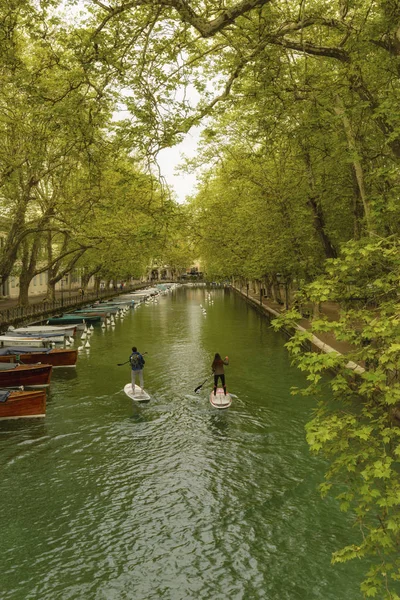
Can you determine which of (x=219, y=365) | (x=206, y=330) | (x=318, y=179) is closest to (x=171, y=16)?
(x=219, y=365)

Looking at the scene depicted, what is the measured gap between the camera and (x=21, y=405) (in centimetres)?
1606

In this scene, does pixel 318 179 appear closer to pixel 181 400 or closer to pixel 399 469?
pixel 181 400

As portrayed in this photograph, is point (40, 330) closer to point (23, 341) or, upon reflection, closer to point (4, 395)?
point (23, 341)

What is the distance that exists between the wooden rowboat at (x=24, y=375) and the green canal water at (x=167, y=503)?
90 cm

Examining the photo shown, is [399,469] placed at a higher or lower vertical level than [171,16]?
lower

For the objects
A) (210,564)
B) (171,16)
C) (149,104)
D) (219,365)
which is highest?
(171,16)

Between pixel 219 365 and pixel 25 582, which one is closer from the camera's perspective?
pixel 25 582

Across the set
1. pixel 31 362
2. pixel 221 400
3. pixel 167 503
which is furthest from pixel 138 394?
pixel 167 503

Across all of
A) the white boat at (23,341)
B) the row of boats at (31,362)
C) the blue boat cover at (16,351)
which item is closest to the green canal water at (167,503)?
the row of boats at (31,362)

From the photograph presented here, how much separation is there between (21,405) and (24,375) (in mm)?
3820

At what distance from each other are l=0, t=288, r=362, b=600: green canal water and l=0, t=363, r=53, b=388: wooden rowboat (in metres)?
0.90

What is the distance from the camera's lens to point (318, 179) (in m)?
25.6

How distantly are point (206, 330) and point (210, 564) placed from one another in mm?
30535

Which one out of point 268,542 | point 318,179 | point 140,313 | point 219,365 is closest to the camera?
point 268,542
